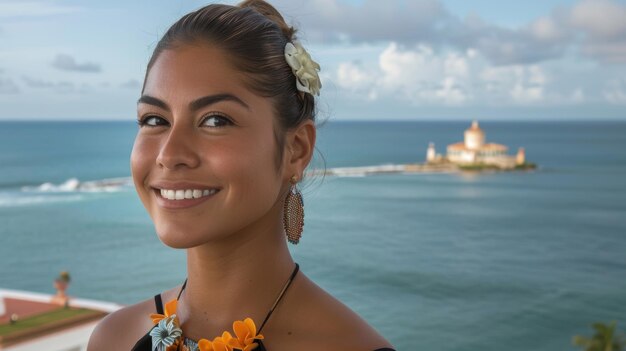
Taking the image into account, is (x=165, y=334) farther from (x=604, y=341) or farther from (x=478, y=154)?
(x=478, y=154)

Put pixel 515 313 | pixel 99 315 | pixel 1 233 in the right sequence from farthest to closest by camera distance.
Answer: pixel 1 233 → pixel 515 313 → pixel 99 315

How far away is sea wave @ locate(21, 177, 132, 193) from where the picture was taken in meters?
37.2

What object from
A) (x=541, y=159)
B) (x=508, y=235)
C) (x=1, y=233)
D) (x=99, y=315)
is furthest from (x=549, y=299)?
(x=541, y=159)

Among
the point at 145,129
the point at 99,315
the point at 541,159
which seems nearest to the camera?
the point at 145,129

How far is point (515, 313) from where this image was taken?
2081cm

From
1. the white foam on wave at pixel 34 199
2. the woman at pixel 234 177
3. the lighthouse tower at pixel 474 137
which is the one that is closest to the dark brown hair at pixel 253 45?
the woman at pixel 234 177

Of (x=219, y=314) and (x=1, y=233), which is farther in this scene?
(x=1, y=233)

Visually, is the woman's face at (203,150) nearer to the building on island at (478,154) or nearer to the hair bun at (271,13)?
the hair bun at (271,13)

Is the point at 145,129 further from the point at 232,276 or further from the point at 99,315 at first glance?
the point at 99,315

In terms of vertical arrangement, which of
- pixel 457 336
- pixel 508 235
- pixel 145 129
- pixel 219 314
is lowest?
pixel 457 336

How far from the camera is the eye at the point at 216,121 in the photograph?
90 centimetres

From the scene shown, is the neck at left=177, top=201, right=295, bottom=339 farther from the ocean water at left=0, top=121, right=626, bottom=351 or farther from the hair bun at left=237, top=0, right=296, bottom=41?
the ocean water at left=0, top=121, right=626, bottom=351

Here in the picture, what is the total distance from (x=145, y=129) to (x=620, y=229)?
30796mm

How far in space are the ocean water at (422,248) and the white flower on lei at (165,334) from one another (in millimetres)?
14808
